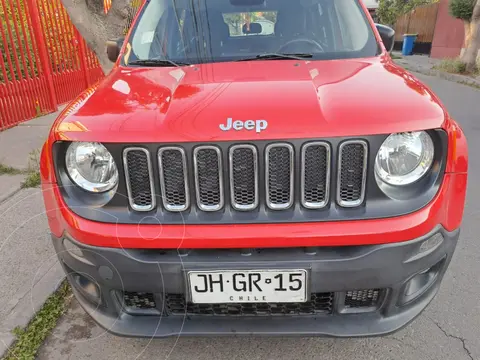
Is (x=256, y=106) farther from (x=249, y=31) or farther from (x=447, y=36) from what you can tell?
(x=447, y=36)

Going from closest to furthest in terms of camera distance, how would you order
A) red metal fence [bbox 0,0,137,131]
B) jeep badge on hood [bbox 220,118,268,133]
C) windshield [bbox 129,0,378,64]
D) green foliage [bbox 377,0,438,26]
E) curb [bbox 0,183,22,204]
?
1. jeep badge on hood [bbox 220,118,268,133]
2. windshield [bbox 129,0,378,64]
3. curb [bbox 0,183,22,204]
4. red metal fence [bbox 0,0,137,131]
5. green foliage [bbox 377,0,438,26]

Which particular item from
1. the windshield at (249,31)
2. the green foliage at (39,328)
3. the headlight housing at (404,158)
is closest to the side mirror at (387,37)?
the windshield at (249,31)

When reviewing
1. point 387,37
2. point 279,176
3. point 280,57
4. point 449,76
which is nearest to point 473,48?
point 449,76

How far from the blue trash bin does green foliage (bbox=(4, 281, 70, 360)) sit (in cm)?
2182

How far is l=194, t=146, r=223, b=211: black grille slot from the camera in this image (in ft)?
5.44

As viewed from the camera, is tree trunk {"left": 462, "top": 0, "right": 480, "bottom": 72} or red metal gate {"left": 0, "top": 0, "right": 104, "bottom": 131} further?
tree trunk {"left": 462, "top": 0, "right": 480, "bottom": 72}

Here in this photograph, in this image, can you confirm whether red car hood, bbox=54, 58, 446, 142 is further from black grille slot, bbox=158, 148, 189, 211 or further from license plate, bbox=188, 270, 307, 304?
license plate, bbox=188, 270, 307, 304

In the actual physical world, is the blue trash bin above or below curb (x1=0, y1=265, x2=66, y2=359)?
below

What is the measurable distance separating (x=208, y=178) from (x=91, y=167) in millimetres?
537

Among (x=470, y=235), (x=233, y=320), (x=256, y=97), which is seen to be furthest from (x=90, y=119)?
(x=470, y=235)

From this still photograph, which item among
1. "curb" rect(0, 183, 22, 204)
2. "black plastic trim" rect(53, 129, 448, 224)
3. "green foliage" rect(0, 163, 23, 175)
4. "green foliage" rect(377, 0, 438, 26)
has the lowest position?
"green foliage" rect(377, 0, 438, 26)

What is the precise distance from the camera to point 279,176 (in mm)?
1688

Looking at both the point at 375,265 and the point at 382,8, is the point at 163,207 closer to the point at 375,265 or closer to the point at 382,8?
the point at 375,265

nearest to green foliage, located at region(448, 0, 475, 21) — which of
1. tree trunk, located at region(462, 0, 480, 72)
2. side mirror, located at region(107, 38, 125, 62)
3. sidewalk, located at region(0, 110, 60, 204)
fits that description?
tree trunk, located at region(462, 0, 480, 72)
